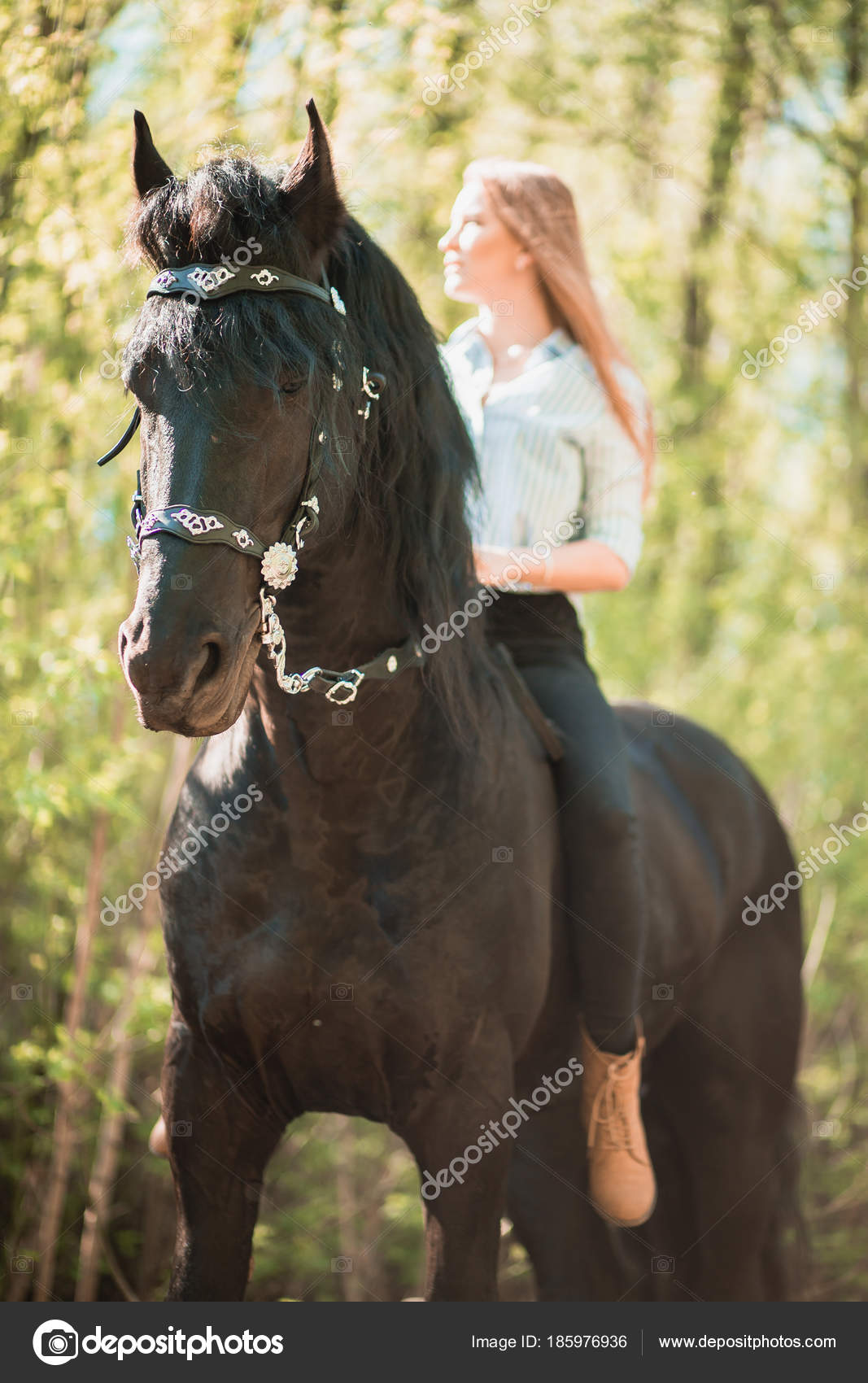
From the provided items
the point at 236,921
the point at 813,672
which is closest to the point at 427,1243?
the point at 236,921

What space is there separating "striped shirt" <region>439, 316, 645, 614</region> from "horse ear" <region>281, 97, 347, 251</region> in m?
0.94

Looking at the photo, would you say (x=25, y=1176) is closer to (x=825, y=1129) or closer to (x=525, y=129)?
(x=825, y=1129)

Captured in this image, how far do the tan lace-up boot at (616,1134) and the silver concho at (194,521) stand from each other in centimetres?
168

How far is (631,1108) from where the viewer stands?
306 cm

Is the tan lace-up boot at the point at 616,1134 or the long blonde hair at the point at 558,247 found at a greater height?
the long blonde hair at the point at 558,247

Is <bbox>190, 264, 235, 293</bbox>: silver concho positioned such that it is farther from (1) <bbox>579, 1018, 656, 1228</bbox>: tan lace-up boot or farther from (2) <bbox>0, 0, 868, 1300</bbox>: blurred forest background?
(1) <bbox>579, 1018, 656, 1228</bbox>: tan lace-up boot

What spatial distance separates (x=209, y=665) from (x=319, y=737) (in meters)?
0.52

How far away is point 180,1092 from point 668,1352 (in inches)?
54.8

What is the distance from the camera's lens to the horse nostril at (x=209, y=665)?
6.11 ft

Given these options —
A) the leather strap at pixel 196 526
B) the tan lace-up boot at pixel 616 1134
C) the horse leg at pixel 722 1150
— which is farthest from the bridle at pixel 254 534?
the horse leg at pixel 722 1150

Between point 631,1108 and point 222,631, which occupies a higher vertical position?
point 222,631

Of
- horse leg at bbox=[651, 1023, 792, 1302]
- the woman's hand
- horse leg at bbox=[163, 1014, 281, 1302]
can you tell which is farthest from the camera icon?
horse leg at bbox=[651, 1023, 792, 1302]

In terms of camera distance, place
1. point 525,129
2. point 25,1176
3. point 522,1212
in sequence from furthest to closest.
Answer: point 525,129
point 25,1176
point 522,1212

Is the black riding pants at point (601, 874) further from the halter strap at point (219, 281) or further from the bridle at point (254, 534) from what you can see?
the halter strap at point (219, 281)
